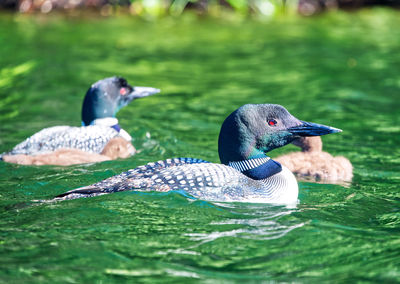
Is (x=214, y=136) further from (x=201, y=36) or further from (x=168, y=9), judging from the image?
(x=168, y=9)

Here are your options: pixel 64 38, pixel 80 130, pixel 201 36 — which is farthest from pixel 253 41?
pixel 80 130

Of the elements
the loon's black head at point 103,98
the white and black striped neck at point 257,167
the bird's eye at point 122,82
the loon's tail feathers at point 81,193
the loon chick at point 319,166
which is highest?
the bird's eye at point 122,82

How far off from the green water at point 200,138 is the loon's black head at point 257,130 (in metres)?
0.45

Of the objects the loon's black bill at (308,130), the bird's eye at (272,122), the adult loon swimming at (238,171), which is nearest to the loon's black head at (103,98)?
the adult loon swimming at (238,171)

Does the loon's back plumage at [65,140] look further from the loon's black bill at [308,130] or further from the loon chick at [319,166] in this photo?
the loon's black bill at [308,130]

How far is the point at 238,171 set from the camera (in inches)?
196

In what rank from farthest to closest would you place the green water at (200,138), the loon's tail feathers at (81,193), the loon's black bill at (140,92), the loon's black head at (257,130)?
the loon's black bill at (140,92) < the loon's black head at (257,130) < the loon's tail feathers at (81,193) < the green water at (200,138)

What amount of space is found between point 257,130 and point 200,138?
7.67 ft

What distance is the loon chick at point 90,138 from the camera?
612cm

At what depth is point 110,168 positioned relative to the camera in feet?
20.1

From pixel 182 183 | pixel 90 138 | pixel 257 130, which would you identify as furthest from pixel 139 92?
pixel 182 183

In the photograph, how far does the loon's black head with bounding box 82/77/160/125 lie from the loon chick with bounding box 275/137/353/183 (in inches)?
77.7

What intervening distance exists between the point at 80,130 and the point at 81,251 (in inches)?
103

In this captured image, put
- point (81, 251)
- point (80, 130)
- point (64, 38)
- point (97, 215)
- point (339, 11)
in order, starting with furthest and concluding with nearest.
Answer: point (339, 11), point (64, 38), point (80, 130), point (97, 215), point (81, 251)
